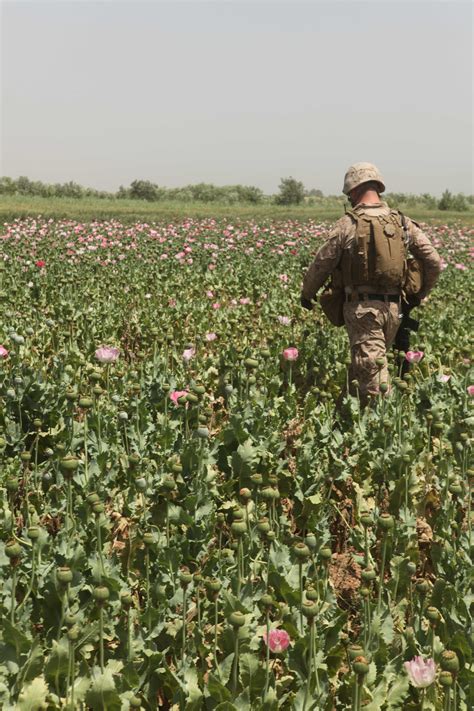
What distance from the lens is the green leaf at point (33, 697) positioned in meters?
2.46

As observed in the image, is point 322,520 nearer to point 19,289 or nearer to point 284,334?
point 284,334

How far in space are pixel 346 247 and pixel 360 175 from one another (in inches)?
21.3

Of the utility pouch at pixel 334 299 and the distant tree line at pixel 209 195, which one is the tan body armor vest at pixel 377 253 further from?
the distant tree line at pixel 209 195

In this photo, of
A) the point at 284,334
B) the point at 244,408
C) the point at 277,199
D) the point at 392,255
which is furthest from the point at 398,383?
the point at 277,199

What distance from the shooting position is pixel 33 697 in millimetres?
2475

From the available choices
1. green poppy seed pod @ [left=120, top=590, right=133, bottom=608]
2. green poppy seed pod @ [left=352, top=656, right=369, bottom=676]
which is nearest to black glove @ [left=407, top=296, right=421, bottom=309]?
green poppy seed pod @ [left=120, top=590, right=133, bottom=608]

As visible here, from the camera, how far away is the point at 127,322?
8797 millimetres

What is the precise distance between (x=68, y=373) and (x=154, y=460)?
153cm

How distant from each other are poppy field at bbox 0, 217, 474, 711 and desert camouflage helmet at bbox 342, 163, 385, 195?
1357 millimetres

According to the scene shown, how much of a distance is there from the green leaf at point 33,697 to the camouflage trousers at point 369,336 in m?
3.66

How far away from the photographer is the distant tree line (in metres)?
43.5

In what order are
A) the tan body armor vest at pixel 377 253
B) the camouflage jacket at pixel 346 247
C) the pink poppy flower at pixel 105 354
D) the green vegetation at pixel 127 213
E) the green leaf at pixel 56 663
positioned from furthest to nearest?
the green vegetation at pixel 127 213, the camouflage jacket at pixel 346 247, the tan body armor vest at pixel 377 253, the pink poppy flower at pixel 105 354, the green leaf at pixel 56 663

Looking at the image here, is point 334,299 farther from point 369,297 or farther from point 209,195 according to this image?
point 209,195

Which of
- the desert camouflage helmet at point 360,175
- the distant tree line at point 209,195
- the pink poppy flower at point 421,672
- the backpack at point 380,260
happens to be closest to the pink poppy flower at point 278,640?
the pink poppy flower at point 421,672
